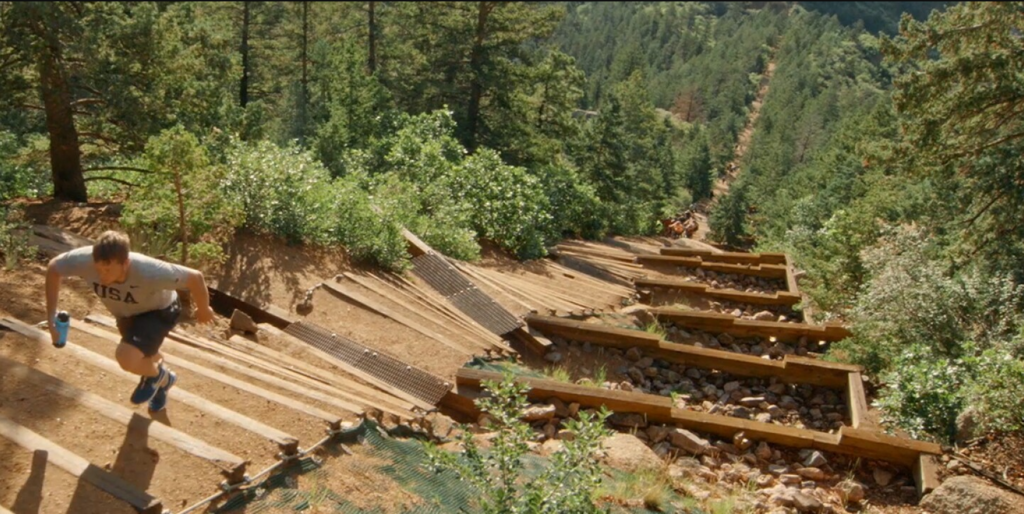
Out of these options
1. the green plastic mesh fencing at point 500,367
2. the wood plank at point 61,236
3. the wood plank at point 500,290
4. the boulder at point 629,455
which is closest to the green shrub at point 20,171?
the wood plank at point 61,236

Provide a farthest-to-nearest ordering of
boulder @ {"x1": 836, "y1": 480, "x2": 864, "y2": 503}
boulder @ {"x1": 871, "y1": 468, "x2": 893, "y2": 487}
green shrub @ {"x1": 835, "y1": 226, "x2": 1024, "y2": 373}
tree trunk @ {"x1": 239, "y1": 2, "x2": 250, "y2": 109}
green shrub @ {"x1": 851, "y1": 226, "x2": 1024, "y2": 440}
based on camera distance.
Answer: tree trunk @ {"x1": 239, "y1": 2, "x2": 250, "y2": 109}
green shrub @ {"x1": 835, "y1": 226, "x2": 1024, "y2": 373}
green shrub @ {"x1": 851, "y1": 226, "x2": 1024, "y2": 440}
boulder @ {"x1": 871, "y1": 468, "x2": 893, "y2": 487}
boulder @ {"x1": 836, "y1": 480, "x2": 864, "y2": 503}

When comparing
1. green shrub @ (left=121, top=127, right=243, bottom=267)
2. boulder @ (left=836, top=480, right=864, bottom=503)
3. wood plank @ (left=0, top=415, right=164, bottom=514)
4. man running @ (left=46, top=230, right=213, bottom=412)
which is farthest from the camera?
green shrub @ (left=121, top=127, right=243, bottom=267)

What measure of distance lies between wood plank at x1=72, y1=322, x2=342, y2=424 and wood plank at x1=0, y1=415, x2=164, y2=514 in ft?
2.96

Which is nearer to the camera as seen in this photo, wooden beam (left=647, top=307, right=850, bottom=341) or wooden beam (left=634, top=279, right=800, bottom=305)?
wooden beam (left=647, top=307, right=850, bottom=341)

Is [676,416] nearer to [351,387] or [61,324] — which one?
[351,387]

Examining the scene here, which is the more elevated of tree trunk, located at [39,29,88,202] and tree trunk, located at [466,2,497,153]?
tree trunk, located at [466,2,497,153]

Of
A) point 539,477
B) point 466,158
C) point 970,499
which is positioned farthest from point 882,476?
point 466,158

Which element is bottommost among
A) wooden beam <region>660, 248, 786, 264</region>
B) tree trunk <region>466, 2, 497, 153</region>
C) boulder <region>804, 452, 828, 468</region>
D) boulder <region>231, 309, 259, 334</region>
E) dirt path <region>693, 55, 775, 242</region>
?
boulder <region>804, 452, 828, 468</region>

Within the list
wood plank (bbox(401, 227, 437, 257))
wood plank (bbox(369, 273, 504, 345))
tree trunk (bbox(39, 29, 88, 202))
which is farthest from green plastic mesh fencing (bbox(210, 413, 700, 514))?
tree trunk (bbox(39, 29, 88, 202))

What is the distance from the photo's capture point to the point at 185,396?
4.89m

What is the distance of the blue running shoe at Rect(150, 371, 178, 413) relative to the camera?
4.59 metres

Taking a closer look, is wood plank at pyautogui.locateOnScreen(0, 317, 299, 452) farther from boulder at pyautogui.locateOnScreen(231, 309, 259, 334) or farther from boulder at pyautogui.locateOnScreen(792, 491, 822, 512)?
boulder at pyautogui.locateOnScreen(792, 491, 822, 512)

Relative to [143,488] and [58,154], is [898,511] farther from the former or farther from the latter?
[58,154]

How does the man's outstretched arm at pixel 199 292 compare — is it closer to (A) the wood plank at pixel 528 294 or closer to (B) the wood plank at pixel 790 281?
(A) the wood plank at pixel 528 294
